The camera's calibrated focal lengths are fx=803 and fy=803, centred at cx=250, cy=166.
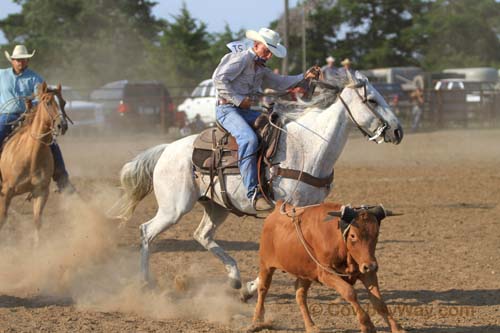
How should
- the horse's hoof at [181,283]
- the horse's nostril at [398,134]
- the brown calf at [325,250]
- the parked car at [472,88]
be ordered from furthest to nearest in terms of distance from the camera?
the parked car at [472,88] < the horse's hoof at [181,283] < the horse's nostril at [398,134] < the brown calf at [325,250]

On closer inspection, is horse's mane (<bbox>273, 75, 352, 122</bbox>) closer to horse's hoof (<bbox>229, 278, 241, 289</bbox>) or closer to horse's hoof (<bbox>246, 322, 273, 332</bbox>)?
horse's hoof (<bbox>229, 278, 241, 289</bbox>)

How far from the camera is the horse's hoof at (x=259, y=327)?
5656mm

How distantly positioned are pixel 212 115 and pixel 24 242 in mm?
16779

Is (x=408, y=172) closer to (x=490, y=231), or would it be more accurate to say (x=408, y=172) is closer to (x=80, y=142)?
(x=490, y=231)

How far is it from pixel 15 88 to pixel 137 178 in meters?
2.51

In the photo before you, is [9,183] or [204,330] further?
[9,183]

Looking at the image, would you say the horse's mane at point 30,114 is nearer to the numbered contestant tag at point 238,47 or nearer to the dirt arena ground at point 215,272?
the dirt arena ground at point 215,272

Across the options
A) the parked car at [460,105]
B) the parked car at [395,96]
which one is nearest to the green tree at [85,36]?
the parked car at [395,96]

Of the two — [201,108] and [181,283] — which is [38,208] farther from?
[201,108]

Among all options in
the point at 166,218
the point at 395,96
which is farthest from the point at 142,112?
the point at 166,218

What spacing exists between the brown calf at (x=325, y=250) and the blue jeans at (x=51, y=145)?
4.23m

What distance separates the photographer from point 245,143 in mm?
6715

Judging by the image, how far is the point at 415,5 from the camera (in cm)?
5328

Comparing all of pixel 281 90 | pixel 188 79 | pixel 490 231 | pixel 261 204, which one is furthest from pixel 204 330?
pixel 188 79
